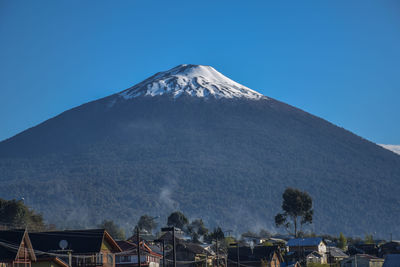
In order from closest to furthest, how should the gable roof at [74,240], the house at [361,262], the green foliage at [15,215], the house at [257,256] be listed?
the gable roof at [74,240], the house at [257,256], the house at [361,262], the green foliage at [15,215]

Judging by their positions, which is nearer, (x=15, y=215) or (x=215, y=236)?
(x=15, y=215)

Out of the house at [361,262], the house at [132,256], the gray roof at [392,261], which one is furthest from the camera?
the house at [361,262]

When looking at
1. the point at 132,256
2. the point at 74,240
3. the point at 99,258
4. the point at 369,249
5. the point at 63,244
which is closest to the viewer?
the point at 63,244

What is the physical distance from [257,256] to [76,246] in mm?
45742

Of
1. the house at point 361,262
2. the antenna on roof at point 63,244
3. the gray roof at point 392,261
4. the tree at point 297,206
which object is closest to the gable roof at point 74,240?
the antenna on roof at point 63,244

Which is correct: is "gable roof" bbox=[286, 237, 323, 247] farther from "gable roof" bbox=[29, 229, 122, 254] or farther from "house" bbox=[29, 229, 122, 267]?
"gable roof" bbox=[29, 229, 122, 254]

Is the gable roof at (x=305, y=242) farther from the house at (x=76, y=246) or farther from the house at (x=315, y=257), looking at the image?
the house at (x=76, y=246)

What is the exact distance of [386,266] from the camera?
3639 inches

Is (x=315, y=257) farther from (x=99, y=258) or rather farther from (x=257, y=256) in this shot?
(x=99, y=258)

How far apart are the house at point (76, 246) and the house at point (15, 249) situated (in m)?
9.77

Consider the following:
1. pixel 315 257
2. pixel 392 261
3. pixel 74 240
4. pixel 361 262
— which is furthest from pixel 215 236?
pixel 74 240

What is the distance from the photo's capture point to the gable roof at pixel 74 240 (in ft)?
228

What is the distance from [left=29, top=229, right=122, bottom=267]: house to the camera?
2726 inches

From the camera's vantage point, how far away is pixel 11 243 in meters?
56.6
